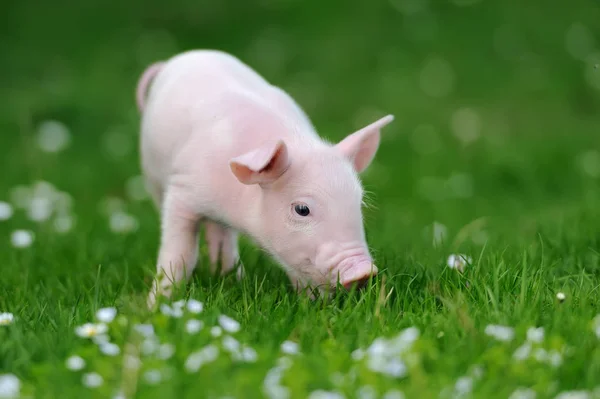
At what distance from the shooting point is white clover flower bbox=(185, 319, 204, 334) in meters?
2.93

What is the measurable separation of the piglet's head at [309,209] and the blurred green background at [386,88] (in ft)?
7.36

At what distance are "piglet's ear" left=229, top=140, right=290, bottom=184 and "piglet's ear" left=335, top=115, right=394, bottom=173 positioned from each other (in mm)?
304

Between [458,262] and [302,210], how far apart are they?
0.83 meters

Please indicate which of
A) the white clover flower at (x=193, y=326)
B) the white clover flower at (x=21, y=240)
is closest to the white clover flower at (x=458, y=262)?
the white clover flower at (x=193, y=326)

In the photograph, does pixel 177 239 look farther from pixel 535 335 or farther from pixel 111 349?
pixel 535 335

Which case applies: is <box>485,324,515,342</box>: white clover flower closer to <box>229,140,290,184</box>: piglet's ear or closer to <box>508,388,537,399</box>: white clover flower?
<box>508,388,537,399</box>: white clover flower

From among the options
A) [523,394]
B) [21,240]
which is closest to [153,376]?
[523,394]

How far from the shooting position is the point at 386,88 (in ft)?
32.3

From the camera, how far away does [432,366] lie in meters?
2.83

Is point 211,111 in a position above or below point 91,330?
above

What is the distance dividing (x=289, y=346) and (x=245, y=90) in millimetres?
1780

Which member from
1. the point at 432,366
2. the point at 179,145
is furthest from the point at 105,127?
the point at 432,366

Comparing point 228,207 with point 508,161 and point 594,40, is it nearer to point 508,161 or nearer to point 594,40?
point 508,161

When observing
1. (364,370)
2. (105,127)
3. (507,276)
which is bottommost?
(105,127)
